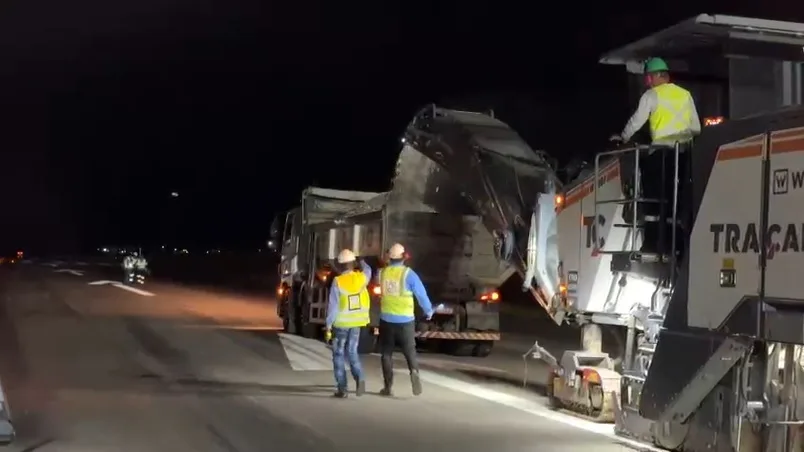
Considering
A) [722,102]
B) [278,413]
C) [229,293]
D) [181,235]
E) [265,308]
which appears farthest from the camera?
[181,235]

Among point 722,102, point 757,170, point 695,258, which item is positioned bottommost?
point 695,258

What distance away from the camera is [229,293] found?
140 feet

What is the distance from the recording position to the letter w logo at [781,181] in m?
7.46

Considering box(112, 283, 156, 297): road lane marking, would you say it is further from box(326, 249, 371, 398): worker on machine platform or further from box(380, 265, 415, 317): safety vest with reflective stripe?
box(380, 265, 415, 317): safety vest with reflective stripe

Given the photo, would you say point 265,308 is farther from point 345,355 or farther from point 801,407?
point 801,407

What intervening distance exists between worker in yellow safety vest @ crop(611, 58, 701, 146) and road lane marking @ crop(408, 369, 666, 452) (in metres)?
2.84

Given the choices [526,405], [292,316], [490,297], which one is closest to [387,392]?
[526,405]

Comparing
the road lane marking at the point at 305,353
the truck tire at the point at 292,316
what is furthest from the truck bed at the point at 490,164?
the truck tire at the point at 292,316

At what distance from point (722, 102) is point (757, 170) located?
2266mm

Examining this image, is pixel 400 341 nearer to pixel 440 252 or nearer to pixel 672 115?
pixel 672 115

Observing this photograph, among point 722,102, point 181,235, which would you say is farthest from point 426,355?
point 181,235

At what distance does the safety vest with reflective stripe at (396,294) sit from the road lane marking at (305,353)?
3255 mm

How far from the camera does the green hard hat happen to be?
975 cm

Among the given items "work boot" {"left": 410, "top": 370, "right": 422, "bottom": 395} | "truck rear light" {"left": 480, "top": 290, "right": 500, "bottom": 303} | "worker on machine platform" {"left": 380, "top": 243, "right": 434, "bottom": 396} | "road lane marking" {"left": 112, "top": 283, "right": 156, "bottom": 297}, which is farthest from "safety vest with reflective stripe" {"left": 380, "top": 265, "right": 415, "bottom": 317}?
"road lane marking" {"left": 112, "top": 283, "right": 156, "bottom": 297}
